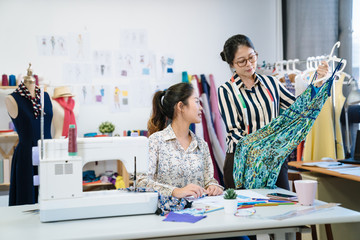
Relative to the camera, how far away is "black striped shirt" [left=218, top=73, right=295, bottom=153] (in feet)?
8.06

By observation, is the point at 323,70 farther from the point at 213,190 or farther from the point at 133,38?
the point at 133,38

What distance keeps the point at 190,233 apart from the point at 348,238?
1.96 meters

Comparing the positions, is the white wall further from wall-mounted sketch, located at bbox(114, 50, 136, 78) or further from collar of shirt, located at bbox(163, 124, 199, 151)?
collar of shirt, located at bbox(163, 124, 199, 151)

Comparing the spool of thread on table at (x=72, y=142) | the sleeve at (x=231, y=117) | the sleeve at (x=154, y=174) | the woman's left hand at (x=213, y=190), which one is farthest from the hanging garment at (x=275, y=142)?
the spool of thread on table at (x=72, y=142)

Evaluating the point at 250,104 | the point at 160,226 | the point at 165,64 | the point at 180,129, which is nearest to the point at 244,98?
the point at 250,104

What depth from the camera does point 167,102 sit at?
2.48 meters

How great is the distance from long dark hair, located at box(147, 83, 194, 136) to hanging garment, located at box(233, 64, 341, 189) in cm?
45

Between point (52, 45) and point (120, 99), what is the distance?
0.99m

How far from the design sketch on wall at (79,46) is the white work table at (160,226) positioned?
10.7 ft

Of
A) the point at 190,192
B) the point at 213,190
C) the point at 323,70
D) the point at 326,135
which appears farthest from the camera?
the point at 326,135

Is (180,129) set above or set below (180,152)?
above

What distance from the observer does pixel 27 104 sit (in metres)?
3.31

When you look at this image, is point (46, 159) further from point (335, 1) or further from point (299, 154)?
point (335, 1)

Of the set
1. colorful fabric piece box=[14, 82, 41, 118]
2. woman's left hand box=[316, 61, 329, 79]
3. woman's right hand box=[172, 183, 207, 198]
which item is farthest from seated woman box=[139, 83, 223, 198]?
colorful fabric piece box=[14, 82, 41, 118]
